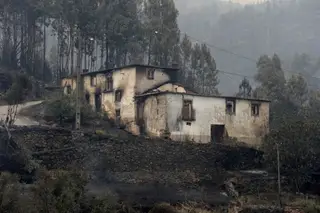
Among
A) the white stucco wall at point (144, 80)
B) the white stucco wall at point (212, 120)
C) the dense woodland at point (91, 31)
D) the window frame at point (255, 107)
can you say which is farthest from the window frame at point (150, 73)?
the dense woodland at point (91, 31)

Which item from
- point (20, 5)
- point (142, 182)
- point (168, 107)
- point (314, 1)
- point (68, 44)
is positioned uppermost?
point (314, 1)

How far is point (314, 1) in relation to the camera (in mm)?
163250

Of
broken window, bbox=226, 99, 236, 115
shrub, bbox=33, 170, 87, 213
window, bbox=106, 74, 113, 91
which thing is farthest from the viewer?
window, bbox=106, 74, 113, 91

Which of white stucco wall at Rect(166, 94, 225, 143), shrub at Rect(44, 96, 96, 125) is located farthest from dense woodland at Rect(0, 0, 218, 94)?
white stucco wall at Rect(166, 94, 225, 143)

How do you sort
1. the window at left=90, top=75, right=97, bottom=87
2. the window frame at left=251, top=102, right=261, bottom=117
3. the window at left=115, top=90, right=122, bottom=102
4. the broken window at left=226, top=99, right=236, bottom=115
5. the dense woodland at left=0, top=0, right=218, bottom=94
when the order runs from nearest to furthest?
the broken window at left=226, top=99, right=236, bottom=115 < the window frame at left=251, top=102, right=261, bottom=117 < the window at left=115, top=90, right=122, bottom=102 < the window at left=90, top=75, right=97, bottom=87 < the dense woodland at left=0, top=0, right=218, bottom=94

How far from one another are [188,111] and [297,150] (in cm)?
1055

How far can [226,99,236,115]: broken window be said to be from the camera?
39.1 metres

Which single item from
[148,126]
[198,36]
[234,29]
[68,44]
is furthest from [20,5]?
[234,29]

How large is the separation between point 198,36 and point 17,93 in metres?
119

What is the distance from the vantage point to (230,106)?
129ft

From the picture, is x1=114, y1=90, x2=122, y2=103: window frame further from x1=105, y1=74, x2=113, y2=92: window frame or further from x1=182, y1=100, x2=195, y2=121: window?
x1=182, y1=100, x2=195, y2=121: window

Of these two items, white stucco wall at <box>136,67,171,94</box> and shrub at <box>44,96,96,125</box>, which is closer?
shrub at <box>44,96,96,125</box>

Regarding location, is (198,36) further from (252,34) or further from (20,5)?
(20,5)

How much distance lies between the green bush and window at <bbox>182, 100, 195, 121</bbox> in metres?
8.56
